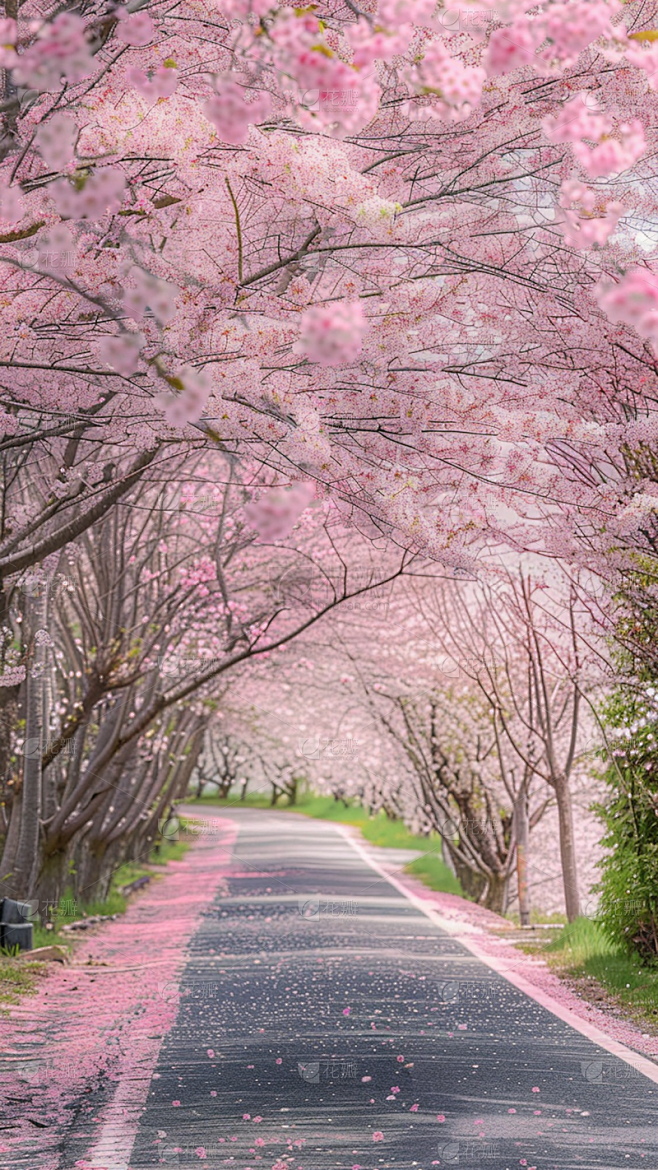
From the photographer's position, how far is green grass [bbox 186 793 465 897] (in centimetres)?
3047

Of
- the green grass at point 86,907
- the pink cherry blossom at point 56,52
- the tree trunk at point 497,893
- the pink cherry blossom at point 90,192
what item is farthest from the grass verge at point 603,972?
the tree trunk at point 497,893

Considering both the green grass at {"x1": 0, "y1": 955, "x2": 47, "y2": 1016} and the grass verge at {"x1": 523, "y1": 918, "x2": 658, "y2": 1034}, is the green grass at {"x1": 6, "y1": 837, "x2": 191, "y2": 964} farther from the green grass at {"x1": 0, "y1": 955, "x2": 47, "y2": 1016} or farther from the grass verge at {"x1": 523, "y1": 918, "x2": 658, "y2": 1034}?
the grass verge at {"x1": 523, "y1": 918, "x2": 658, "y2": 1034}

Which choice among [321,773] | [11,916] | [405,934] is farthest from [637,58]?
[321,773]

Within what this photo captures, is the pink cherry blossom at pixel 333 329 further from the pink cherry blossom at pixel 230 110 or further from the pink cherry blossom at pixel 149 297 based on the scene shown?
the pink cherry blossom at pixel 149 297

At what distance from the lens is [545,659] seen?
2183 cm

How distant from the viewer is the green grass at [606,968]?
10.7m

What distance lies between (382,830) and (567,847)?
105ft

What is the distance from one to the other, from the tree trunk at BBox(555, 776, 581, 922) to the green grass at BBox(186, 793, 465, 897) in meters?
9.83

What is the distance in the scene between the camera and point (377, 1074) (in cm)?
805

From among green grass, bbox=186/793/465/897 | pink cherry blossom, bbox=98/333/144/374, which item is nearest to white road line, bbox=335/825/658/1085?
pink cherry blossom, bbox=98/333/144/374

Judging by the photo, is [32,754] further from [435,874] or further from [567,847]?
[435,874]

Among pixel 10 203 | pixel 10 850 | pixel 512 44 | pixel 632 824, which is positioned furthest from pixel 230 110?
pixel 10 850

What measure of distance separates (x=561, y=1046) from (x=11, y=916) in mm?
7439

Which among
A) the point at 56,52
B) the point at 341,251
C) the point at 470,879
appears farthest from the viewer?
the point at 470,879
